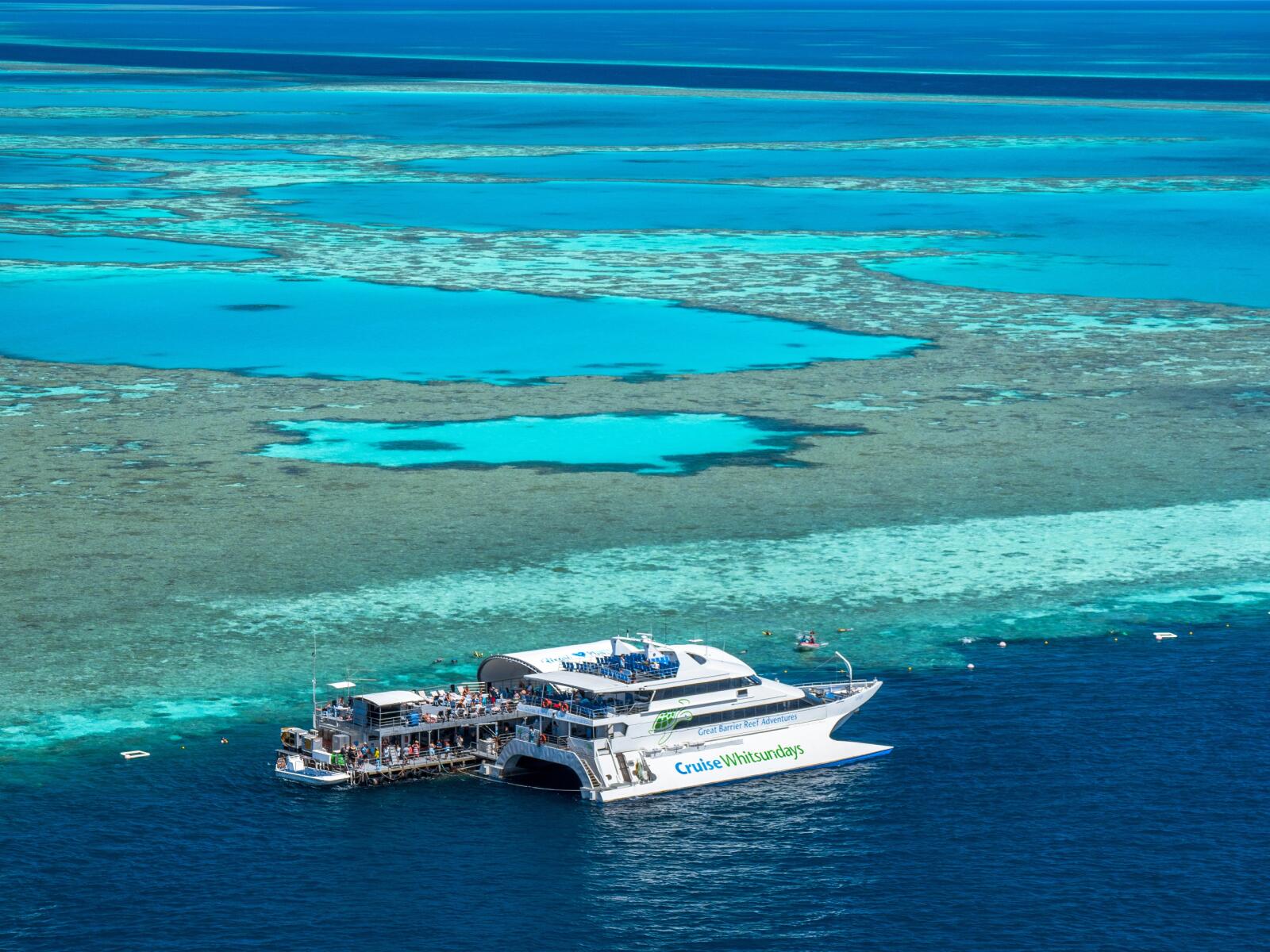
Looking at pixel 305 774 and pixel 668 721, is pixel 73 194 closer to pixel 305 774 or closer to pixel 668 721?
pixel 305 774

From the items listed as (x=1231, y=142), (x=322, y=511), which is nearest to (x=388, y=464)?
(x=322, y=511)

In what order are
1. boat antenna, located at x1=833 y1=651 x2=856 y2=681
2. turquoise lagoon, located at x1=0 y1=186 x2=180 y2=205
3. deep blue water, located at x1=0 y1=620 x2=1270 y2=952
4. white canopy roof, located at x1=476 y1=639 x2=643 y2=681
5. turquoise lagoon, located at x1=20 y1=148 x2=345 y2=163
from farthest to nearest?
turquoise lagoon, located at x1=20 y1=148 x2=345 y2=163, turquoise lagoon, located at x1=0 y1=186 x2=180 y2=205, boat antenna, located at x1=833 y1=651 x2=856 y2=681, white canopy roof, located at x1=476 y1=639 x2=643 y2=681, deep blue water, located at x1=0 y1=620 x2=1270 y2=952

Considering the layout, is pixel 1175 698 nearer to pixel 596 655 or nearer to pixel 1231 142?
pixel 596 655

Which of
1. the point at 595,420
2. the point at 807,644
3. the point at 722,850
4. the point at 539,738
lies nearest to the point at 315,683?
the point at 539,738

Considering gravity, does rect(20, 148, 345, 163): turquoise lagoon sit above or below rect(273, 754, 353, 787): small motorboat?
above

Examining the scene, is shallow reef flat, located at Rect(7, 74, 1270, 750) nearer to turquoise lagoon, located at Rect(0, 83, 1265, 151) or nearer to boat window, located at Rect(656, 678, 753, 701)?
boat window, located at Rect(656, 678, 753, 701)

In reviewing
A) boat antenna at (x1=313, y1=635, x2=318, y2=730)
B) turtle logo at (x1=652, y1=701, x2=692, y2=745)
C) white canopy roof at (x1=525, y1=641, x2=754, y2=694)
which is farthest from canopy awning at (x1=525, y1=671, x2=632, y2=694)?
boat antenna at (x1=313, y1=635, x2=318, y2=730)

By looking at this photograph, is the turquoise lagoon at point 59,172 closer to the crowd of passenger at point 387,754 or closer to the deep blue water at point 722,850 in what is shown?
the crowd of passenger at point 387,754
